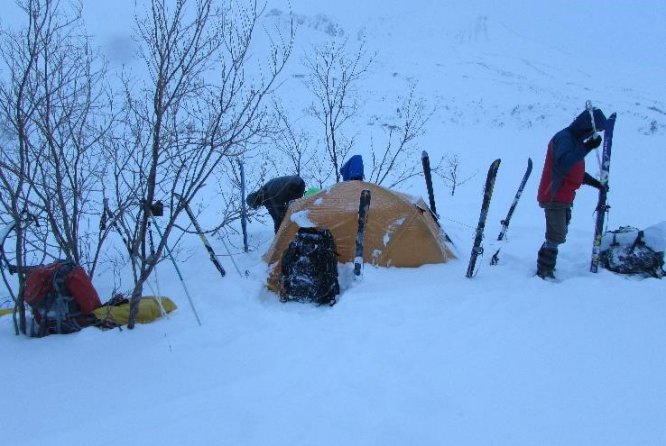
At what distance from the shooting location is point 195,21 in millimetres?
3586

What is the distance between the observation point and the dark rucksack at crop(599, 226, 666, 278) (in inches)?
189

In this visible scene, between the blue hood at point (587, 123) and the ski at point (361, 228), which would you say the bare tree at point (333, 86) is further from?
the blue hood at point (587, 123)

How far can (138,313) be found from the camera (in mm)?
4191

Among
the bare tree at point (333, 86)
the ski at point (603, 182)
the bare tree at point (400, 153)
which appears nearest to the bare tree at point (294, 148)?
the bare tree at point (333, 86)

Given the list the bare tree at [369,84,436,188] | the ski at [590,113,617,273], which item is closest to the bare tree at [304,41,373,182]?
the bare tree at [369,84,436,188]

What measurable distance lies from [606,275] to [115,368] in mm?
4616

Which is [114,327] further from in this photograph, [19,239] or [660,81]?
[660,81]

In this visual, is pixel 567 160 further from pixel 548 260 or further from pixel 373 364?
pixel 373 364

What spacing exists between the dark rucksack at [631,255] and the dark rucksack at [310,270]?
293 centimetres

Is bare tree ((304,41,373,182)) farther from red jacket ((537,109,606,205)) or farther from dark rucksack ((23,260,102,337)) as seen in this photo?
dark rucksack ((23,260,102,337))

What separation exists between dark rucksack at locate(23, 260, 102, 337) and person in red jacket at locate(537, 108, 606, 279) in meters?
4.35

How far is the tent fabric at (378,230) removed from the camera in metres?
5.23

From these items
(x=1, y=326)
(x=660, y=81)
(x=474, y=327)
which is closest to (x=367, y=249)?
(x=474, y=327)

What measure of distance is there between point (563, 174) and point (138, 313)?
4.18m
